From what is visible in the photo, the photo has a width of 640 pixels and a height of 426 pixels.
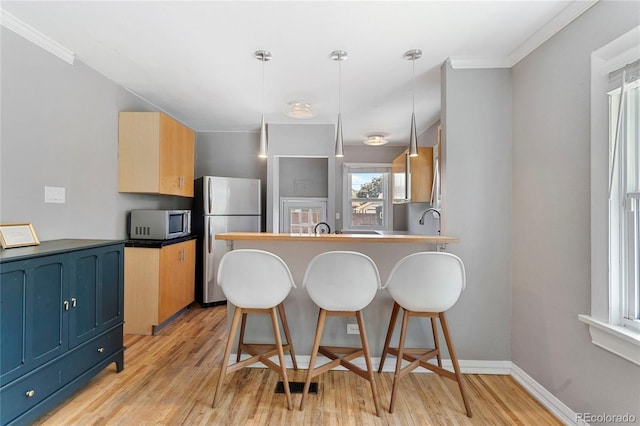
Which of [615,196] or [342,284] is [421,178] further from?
[342,284]

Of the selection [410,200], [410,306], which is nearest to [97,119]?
[410,306]

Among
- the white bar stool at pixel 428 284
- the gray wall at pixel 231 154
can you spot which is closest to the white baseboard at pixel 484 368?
the white bar stool at pixel 428 284

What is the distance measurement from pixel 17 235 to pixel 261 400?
189 centimetres

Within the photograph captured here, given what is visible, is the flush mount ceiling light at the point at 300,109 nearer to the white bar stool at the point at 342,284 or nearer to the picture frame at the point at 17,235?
the white bar stool at the point at 342,284

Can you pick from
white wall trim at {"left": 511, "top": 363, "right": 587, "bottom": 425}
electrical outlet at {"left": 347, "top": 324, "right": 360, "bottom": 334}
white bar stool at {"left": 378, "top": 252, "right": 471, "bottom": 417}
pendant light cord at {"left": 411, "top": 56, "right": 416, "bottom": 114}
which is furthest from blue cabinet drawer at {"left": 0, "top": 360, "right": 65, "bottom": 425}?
pendant light cord at {"left": 411, "top": 56, "right": 416, "bottom": 114}

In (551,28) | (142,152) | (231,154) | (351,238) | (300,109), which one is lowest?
(351,238)

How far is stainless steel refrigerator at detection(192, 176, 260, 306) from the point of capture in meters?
3.91

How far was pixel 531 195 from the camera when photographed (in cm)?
211

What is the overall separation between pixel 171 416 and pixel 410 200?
336cm

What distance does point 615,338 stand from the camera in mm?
1481

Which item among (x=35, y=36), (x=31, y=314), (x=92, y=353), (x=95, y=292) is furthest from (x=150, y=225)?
(x=35, y=36)

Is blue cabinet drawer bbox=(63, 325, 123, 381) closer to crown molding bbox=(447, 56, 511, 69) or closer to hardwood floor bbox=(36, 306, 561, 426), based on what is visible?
hardwood floor bbox=(36, 306, 561, 426)

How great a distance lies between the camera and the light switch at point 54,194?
7.49 feet

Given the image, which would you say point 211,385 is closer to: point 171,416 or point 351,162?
point 171,416
